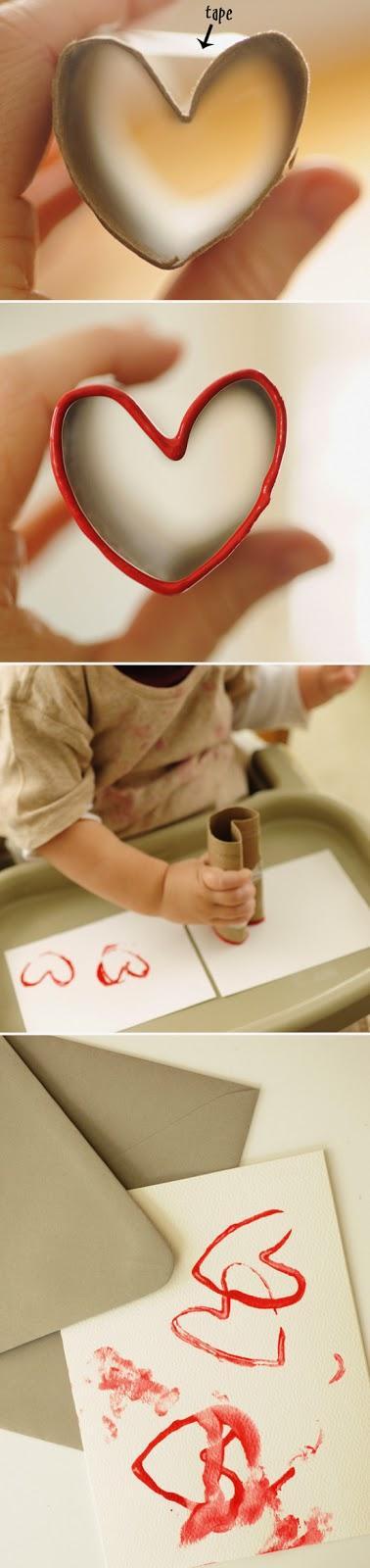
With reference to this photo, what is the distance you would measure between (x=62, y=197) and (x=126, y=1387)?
1.06ft

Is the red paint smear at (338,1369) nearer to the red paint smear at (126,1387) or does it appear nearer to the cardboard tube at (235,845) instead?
the red paint smear at (126,1387)

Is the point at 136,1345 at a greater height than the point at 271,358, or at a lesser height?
lesser

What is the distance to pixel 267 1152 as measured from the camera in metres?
0.40

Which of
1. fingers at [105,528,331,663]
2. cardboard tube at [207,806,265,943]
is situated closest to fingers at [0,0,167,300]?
fingers at [105,528,331,663]

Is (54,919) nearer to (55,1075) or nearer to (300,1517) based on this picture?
(55,1075)

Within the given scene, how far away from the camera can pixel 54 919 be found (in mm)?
477

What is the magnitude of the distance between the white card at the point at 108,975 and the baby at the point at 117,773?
1 centimetres

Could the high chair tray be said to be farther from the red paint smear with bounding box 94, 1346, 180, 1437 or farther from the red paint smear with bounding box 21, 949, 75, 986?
the red paint smear with bounding box 94, 1346, 180, 1437

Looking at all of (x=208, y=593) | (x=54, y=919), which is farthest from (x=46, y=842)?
(x=208, y=593)

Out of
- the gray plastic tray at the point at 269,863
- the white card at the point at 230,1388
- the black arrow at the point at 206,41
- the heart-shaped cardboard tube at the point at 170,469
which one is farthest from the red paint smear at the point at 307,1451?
the black arrow at the point at 206,41

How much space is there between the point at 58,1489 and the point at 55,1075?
126 mm

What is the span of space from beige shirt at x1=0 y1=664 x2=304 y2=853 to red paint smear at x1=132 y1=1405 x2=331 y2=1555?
21 cm

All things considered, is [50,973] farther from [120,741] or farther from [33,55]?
[33,55]

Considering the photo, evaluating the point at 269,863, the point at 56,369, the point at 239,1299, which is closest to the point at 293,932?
the point at 269,863
